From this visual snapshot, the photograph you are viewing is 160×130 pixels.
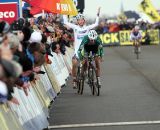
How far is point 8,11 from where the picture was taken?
41.9 ft

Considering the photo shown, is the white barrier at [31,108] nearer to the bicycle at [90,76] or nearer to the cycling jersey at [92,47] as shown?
the bicycle at [90,76]

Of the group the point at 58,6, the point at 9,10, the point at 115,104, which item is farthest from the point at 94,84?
the point at 9,10

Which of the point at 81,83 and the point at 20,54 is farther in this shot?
the point at 81,83

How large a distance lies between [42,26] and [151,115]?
17.1 ft

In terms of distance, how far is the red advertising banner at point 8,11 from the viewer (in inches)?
499

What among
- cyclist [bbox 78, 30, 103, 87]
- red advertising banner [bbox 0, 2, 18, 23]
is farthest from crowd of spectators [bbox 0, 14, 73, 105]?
cyclist [bbox 78, 30, 103, 87]

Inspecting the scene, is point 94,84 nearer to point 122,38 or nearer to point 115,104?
point 115,104

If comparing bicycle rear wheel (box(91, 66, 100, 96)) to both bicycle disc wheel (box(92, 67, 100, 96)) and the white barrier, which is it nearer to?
bicycle disc wheel (box(92, 67, 100, 96))

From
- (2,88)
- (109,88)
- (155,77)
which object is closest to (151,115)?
(109,88)

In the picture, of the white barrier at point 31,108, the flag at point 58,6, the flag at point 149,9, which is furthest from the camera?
the flag at point 149,9

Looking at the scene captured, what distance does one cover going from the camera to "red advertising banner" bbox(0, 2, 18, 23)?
1267 cm

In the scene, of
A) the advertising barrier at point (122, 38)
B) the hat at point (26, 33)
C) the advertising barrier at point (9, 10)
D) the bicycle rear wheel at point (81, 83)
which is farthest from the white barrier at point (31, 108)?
the advertising barrier at point (122, 38)

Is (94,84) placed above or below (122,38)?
above

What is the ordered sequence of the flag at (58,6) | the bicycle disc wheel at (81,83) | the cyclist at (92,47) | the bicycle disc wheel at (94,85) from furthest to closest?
the bicycle disc wheel at (81,83) → the cyclist at (92,47) → the bicycle disc wheel at (94,85) → the flag at (58,6)
